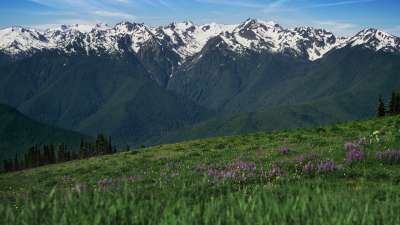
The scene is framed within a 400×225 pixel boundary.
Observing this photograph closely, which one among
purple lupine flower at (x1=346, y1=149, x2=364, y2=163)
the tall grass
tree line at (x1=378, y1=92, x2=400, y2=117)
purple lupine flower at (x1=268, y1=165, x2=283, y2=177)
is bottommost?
purple lupine flower at (x1=268, y1=165, x2=283, y2=177)

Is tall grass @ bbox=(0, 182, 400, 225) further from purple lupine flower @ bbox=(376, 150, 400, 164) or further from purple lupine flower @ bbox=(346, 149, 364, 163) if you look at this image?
purple lupine flower @ bbox=(376, 150, 400, 164)

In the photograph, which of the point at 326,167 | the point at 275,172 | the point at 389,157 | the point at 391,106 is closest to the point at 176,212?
the point at 275,172

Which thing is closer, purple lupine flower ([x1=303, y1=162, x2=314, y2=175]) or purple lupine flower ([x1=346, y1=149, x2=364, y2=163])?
purple lupine flower ([x1=303, y1=162, x2=314, y2=175])

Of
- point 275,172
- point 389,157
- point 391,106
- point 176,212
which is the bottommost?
point 275,172

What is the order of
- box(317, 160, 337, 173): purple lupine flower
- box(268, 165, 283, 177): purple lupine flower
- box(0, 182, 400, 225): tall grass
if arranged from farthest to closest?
box(317, 160, 337, 173): purple lupine flower
box(268, 165, 283, 177): purple lupine flower
box(0, 182, 400, 225): tall grass

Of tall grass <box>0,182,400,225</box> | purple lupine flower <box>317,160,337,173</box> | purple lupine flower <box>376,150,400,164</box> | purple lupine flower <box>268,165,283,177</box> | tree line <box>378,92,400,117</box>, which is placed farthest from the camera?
tree line <box>378,92,400,117</box>

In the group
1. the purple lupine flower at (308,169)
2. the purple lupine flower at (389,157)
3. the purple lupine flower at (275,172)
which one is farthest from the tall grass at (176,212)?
the purple lupine flower at (389,157)

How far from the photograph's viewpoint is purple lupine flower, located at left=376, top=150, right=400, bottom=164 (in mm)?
21203

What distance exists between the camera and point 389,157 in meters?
21.3

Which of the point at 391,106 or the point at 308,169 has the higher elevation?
the point at 391,106

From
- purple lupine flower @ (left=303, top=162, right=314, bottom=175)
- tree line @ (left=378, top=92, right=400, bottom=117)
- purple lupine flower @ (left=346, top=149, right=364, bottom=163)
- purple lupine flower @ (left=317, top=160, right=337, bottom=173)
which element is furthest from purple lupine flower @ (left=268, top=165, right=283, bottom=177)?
tree line @ (left=378, top=92, right=400, bottom=117)

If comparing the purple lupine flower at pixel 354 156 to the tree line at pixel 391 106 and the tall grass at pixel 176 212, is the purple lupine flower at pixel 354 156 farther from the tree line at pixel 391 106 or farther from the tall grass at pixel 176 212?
the tree line at pixel 391 106

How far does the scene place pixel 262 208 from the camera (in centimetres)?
776

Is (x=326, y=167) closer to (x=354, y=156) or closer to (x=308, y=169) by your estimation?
(x=308, y=169)
